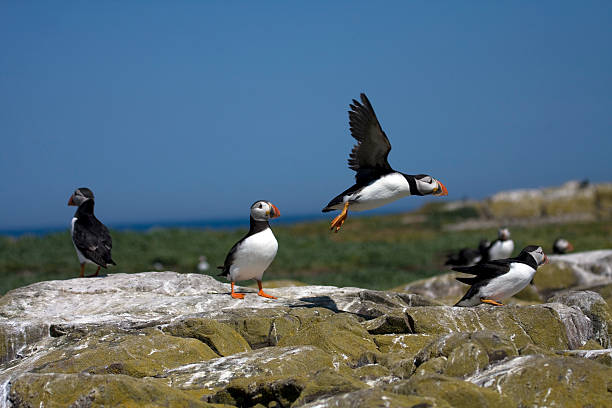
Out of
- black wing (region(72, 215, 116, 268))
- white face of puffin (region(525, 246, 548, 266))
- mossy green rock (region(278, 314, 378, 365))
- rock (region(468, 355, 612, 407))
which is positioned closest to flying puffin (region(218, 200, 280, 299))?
mossy green rock (region(278, 314, 378, 365))

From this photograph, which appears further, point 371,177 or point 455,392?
point 371,177

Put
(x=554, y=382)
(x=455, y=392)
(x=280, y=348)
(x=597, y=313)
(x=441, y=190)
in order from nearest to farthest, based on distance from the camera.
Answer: (x=455, y=392)
(x=554, y=382)
(x=280, y=348)
(x=597, y=313)
(x=441, y=190)

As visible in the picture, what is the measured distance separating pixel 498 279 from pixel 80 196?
8072mm

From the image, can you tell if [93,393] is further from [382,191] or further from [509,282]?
[509,282]

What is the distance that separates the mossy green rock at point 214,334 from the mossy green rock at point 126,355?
0.54 ft

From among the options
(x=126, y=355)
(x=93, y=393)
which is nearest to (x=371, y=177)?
(x=126, y=355)

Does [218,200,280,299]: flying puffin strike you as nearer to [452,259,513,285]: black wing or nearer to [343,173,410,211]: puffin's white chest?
[343,173,410,211]: puffin's white chest

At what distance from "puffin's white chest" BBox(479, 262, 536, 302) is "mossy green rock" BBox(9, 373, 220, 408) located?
5.20m

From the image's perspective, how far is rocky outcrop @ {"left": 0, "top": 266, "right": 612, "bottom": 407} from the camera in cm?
560

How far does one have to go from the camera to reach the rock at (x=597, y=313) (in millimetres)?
8789

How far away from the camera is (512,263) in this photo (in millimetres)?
A: 9578

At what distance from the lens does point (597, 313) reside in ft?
29.3

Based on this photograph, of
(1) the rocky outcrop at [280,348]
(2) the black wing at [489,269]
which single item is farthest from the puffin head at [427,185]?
(1) the rocky outcrop at [280,348]

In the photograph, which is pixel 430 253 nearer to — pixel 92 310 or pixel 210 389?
pixel 92 310
